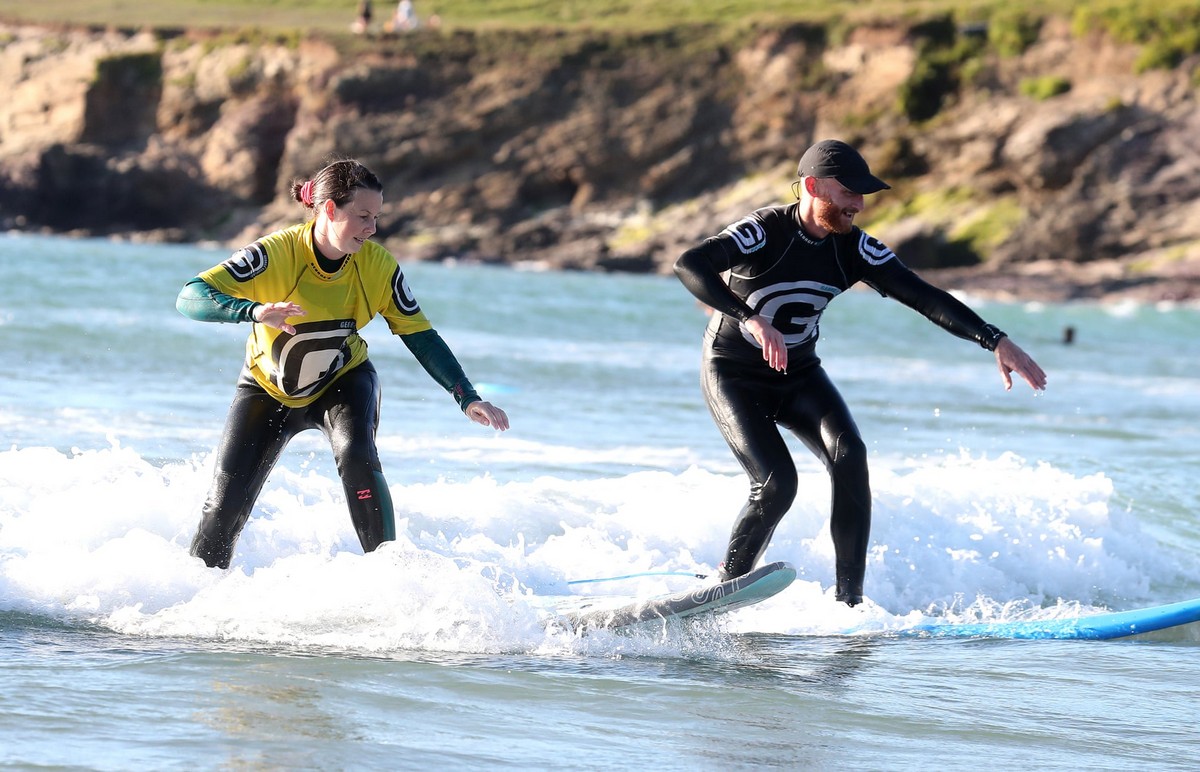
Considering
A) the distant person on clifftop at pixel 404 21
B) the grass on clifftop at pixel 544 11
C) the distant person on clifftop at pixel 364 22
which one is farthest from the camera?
the distant person on clifftop at pixel 364 22

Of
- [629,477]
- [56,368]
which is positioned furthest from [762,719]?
[56,368]

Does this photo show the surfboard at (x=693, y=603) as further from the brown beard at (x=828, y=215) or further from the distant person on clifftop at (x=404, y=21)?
the distant person on clifftop at (x=404, y=21)

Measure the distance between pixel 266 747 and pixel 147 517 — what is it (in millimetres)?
3348

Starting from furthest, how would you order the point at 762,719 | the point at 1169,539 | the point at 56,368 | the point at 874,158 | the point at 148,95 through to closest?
the point at 148,95 < the point at 874,158 < the point at 56,368 < the point at 1169,539 < the point at 762,719

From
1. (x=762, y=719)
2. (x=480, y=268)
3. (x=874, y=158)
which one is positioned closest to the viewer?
(x=762, y=719)

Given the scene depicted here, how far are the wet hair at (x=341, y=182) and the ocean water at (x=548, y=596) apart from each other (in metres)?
1.34

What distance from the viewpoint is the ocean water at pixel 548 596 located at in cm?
481

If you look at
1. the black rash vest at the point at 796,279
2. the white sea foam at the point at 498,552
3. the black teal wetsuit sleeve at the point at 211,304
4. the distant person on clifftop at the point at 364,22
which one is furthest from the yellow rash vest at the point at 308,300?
the distant person on clifftop at the point at 364,22

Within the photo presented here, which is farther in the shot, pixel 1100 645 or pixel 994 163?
pixel 994 163

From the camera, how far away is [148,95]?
2955 inches

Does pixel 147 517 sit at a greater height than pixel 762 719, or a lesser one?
greater

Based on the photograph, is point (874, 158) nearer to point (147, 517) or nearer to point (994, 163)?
point (994, 163)

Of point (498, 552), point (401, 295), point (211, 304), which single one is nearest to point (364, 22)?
point (498, 552)

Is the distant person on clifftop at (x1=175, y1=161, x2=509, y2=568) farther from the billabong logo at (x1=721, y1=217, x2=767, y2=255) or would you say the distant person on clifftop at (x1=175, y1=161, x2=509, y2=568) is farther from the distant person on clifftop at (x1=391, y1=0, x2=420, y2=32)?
the distant person on clifftop at (x1=391, y1=0, x2=420, y2=32)
